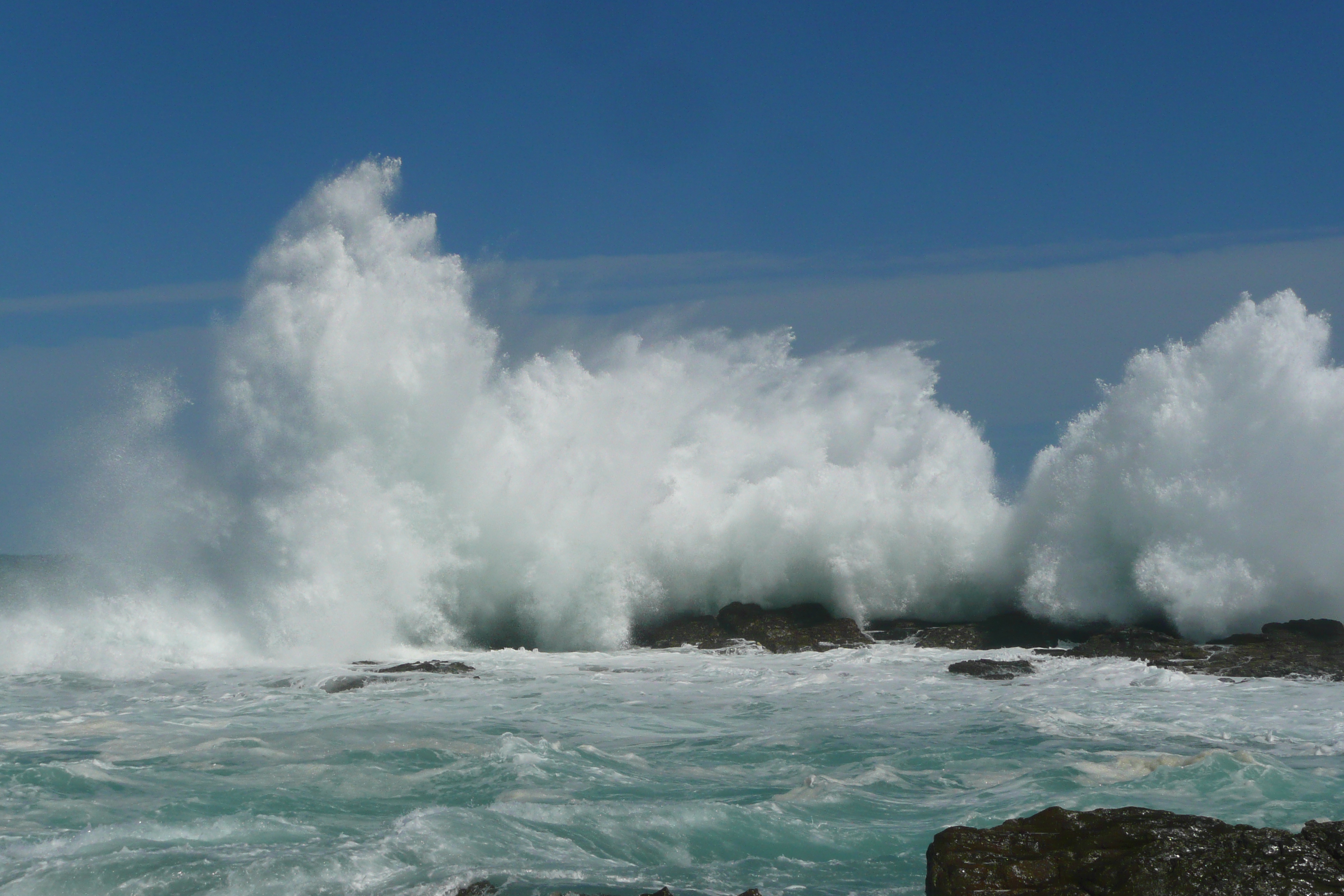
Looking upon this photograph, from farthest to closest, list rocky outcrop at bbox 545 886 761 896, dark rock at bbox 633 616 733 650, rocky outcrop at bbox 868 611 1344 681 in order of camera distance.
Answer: dark rock at bbox 633 616 733 650 → rocky outcrop at bbox 868 611 1344 681 → rocky outcrop at bbox 545 886 761 896

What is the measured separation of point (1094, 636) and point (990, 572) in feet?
13.7

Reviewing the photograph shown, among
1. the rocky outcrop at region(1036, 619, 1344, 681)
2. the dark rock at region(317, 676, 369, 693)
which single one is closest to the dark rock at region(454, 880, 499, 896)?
the dark rock at region(317, 676, 369, 693)

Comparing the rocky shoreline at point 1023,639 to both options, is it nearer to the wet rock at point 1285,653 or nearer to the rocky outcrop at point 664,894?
the wet rock at point 1285,653

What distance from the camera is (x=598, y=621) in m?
20.8

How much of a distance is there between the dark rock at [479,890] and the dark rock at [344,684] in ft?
29.2

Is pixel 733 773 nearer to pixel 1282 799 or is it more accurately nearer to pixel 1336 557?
pixel 1282 799

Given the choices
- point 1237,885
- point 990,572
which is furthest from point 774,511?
point 1237,885

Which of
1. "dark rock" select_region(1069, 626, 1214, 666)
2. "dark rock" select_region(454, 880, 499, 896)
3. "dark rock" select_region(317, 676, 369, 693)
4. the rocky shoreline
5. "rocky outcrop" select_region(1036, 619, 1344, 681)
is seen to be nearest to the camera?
"dark rock" select_region(454, 880, 499, 896)

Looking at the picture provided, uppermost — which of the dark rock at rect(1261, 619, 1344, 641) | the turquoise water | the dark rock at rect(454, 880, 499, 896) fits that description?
the dark rock at rect(1261, 619, 1344, 641)

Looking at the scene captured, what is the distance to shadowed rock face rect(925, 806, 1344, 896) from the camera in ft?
16.5

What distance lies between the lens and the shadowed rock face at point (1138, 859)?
16.5 ft

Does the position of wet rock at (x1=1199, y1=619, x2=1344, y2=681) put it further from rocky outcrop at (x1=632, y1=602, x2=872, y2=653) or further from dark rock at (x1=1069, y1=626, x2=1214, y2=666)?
rocky outcrop at (x1=632, y1=602, x2=872, y2=653)

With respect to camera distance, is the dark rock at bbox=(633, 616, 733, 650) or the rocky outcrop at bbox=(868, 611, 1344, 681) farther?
the dark rock at bbox=(633, 616, 733, 650)

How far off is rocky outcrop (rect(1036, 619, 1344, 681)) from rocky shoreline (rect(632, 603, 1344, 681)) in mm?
19
